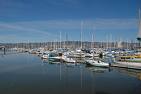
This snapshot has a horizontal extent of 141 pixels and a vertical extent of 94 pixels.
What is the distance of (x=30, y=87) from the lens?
29141 mm

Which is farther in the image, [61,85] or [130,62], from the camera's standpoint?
[130,62]

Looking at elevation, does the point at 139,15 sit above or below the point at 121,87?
above

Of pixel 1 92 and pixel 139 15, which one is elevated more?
pixel 139 15

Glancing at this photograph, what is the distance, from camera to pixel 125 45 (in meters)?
133

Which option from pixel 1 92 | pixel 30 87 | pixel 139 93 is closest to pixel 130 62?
pixel 139 93

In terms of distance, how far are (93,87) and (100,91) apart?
8.03ft

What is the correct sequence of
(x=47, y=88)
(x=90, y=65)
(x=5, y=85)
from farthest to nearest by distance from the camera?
(x=90, y=65) → (x=5, y=85) → (x=47, y=88)

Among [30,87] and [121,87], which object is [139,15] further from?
[30,87]

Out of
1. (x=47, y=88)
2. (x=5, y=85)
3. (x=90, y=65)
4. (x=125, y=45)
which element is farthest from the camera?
(x=125, y=45)

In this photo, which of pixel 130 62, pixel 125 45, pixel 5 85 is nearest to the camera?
pixel 5 85

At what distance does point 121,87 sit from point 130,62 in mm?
20254

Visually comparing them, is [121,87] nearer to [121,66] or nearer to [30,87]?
[30,87]

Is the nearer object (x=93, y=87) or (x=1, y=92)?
(x=1, y=92)

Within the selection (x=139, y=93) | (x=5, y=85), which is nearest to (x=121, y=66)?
(x=139, y=93)
